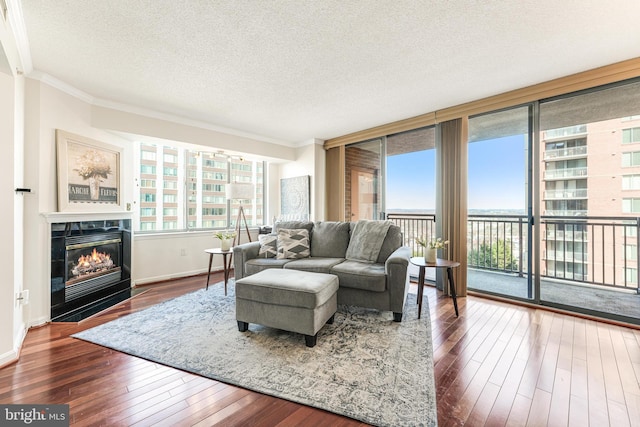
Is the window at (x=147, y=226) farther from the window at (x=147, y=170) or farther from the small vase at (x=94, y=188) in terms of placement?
the small vase at (x=94, y=188)

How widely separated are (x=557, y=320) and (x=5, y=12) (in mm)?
5088

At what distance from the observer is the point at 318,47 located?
2.17 meters

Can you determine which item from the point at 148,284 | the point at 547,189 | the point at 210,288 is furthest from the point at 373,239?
the point at 148,284

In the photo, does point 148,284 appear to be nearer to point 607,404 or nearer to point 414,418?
point 414,418

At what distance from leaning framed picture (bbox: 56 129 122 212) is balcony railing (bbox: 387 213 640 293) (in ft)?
13.4

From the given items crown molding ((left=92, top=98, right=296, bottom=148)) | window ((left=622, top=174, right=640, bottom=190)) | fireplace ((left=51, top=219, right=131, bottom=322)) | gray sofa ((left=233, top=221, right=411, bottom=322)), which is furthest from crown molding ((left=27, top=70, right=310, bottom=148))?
window ((left=622, top=174, right=640, bottom=190))

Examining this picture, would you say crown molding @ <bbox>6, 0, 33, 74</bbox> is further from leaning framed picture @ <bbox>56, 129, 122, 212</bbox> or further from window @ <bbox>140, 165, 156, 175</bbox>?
window @ <bbox>140, 165, 156, 175</bbox>

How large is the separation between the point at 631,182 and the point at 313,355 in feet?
11.7

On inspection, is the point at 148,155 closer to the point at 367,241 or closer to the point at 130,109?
the point at 130,109

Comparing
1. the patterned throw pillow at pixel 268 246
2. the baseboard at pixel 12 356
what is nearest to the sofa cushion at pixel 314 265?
the patterned throw pillow at pixel 268 246

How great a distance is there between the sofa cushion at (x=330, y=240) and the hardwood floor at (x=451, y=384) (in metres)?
1.45

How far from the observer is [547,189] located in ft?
9.96

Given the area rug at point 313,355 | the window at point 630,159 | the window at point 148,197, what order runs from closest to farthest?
the area rug at point 313,355 < the window at point 630,159 < the window at point 148,197

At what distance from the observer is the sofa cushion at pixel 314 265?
2871 millimetres
